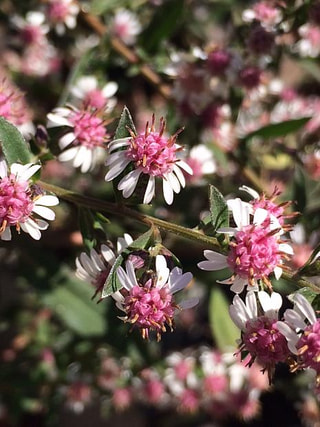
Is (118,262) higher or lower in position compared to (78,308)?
higher

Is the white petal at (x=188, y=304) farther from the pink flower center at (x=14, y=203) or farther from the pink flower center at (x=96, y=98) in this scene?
the pink flower center at (x=96, y=98)

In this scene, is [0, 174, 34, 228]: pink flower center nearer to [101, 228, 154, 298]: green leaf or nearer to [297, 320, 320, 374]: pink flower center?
[101, 228, 154, 298]: green leaf

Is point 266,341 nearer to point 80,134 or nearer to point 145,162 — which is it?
point 145,162

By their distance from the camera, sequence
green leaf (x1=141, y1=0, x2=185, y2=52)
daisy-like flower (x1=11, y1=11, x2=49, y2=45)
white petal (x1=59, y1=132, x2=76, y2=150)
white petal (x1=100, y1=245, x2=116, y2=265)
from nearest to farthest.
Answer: white petal (x1=100, y1=245, x2=116, y2=265) < white petal (x1=59, y1=132, x2=76, y2=150) < green leaf (x1=141, y1=0, x2=185, y2=52) < daisy-like flower (x1=11, y1=11, x2=49, y2=45)

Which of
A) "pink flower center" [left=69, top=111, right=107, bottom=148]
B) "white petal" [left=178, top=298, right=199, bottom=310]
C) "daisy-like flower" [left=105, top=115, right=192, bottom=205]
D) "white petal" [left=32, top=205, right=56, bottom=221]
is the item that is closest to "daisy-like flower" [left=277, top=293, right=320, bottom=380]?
"white petal" [left=178, top=298, right=199, bottom=310]

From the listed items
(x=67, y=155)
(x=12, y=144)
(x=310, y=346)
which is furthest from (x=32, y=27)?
(x=310, y=346)

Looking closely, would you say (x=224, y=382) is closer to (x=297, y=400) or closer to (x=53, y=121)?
→ (x=297, y=400)
